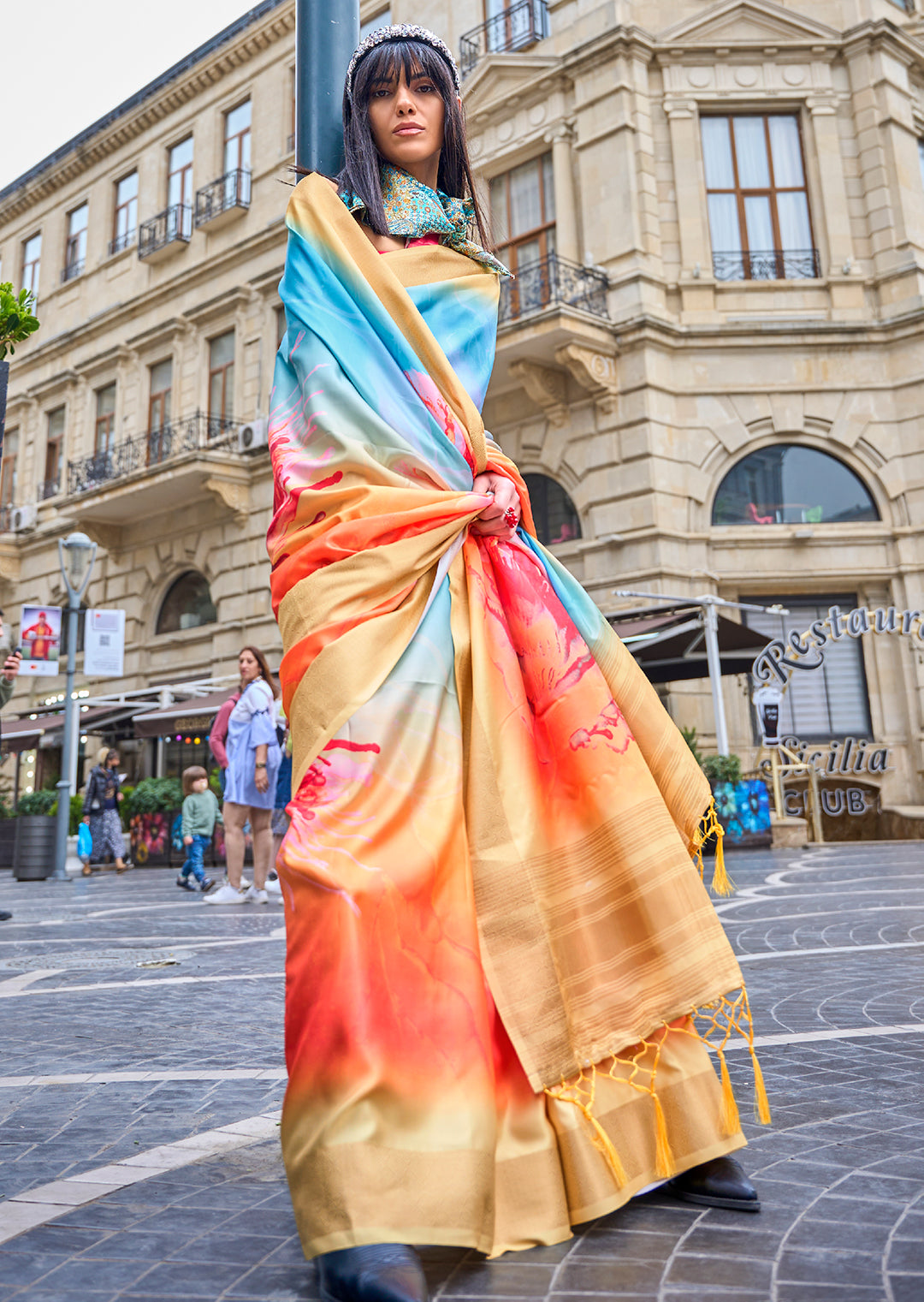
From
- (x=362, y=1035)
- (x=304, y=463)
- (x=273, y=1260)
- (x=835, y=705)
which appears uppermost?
(x=835, y=705)

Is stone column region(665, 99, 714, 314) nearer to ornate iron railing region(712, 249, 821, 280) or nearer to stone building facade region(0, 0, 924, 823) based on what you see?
stone building facade region(0, 0, 924, 823)

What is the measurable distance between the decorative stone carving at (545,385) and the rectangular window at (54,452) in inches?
553

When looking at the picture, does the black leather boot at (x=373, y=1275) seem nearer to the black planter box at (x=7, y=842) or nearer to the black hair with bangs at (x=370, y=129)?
the black hair with bangs at (x=370, y=129)

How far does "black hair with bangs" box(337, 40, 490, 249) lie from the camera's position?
6.95ft

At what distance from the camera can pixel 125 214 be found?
2600 centimetres

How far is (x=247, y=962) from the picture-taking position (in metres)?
4.86

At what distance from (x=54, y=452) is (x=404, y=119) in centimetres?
2718

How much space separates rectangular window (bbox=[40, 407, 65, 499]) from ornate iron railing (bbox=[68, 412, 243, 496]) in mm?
2196

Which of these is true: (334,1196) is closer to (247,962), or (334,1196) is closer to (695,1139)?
(695,1139)

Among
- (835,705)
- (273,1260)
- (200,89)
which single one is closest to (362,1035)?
(273,1260)

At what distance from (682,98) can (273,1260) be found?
19.6m

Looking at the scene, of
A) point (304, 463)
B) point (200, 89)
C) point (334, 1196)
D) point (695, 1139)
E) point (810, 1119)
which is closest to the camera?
point (334, 1196)

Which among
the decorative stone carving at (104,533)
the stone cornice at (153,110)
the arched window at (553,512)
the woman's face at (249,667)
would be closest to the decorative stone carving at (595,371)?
the arched window at (553,512)

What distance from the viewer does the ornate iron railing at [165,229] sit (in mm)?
23922
